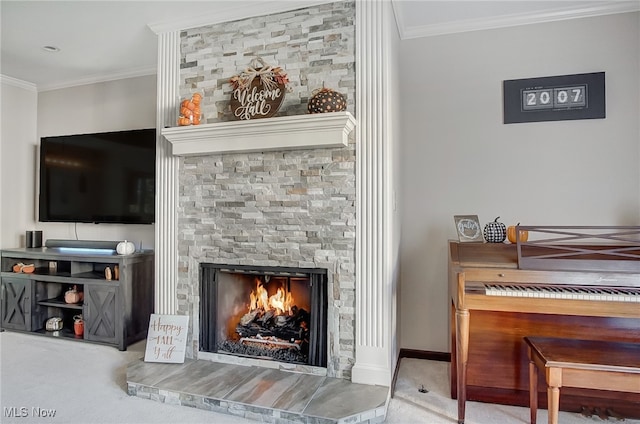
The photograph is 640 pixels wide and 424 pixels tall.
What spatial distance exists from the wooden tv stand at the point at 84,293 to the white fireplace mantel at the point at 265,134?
1.35 meters

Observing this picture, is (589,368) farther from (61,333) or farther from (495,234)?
(61,333)

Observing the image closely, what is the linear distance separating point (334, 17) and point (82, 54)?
2443 mm

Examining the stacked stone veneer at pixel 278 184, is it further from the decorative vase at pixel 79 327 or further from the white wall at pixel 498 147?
the decorative vase at pixel 79 327

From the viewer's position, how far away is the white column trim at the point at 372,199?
2246 mm

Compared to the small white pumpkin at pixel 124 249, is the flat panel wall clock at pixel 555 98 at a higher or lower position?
higher

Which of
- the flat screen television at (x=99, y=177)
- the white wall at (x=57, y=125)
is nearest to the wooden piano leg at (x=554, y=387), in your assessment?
the flat screen television at (x=99, y=177)

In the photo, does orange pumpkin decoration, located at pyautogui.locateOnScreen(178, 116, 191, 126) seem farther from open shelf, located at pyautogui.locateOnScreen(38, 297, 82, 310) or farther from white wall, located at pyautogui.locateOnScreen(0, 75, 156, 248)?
open shelf, located at pyautogui.locateOnScreen(38, 297, 82, 310)

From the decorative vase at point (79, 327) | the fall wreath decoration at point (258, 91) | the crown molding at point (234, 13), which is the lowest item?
the decorative vase at point (79, 327)

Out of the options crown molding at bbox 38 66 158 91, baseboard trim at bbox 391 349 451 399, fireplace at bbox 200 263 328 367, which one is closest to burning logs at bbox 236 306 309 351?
fireplace at bbox 200 263 328 367

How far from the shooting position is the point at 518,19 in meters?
2.73

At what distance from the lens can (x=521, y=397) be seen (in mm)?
2217

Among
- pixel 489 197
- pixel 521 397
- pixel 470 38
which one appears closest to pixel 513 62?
pixel 470 38

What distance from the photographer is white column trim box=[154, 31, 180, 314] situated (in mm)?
2732

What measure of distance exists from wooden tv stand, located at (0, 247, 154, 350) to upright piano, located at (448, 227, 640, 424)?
104 inches
